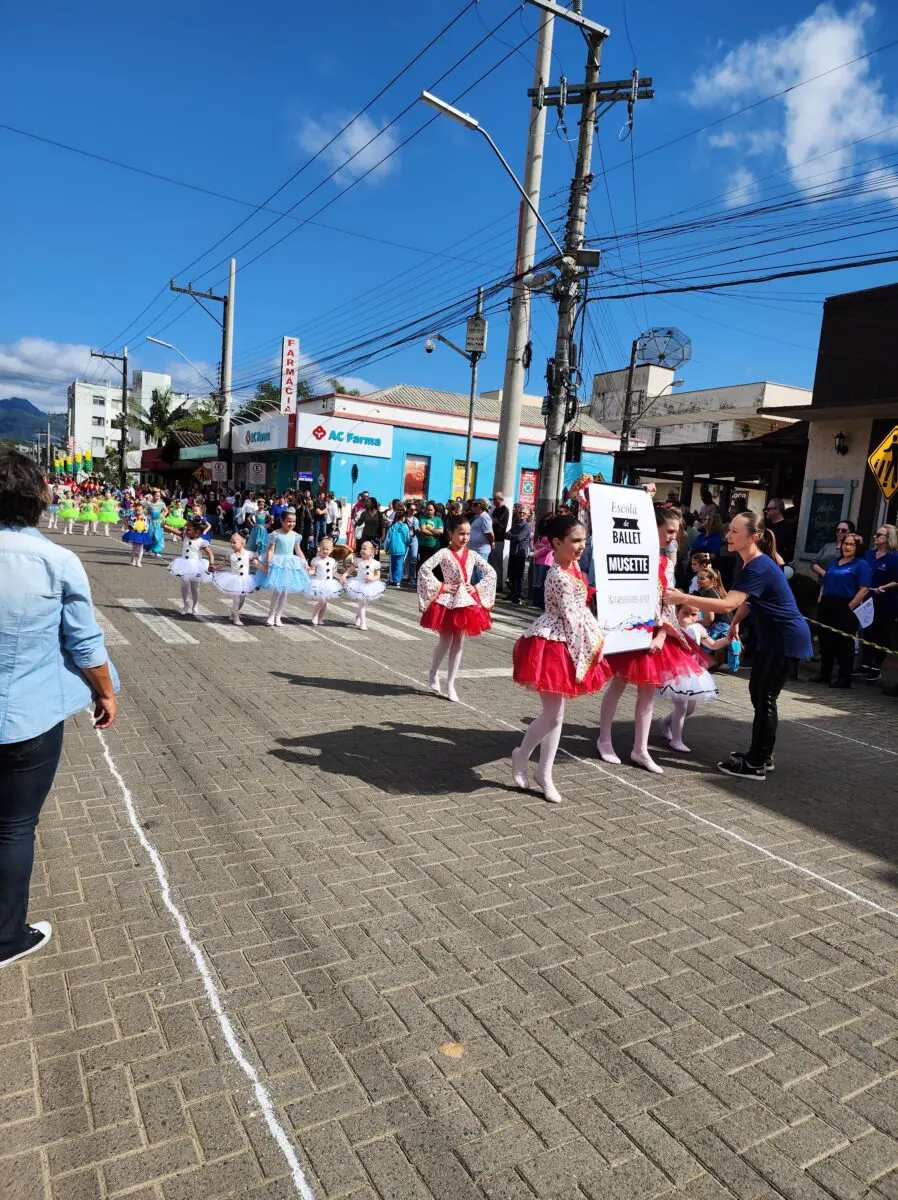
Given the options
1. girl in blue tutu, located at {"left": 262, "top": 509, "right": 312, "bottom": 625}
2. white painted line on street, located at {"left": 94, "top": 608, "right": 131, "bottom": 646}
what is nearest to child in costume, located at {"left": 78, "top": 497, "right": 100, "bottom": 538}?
white painted line on street, located at {"left": 94, "top": 608, "right": 131, "bottom": 646}

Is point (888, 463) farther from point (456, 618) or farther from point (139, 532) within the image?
point (139, 532)

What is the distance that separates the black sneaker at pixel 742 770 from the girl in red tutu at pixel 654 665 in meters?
0.57

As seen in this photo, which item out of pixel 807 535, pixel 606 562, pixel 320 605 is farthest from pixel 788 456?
pixel 606 562

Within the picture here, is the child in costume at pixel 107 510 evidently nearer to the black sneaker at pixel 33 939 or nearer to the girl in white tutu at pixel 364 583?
the girl in white tutu at pixel 364 583

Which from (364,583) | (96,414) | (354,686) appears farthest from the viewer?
(96,414)

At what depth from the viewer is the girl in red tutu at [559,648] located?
532cm

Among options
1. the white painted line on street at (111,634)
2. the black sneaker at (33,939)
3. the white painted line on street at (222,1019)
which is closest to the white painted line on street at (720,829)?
the white painted line on street at (222,1019)

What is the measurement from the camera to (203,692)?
8016mm

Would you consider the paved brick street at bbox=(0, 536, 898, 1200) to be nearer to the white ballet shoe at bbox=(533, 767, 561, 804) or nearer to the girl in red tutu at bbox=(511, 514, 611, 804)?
the white ballet shoe at bbox=(533, 767, 561, 804)

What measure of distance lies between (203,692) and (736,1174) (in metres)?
6.55

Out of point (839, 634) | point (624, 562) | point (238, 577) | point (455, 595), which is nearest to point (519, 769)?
point (624, 562)

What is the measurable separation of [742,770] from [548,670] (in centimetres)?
234

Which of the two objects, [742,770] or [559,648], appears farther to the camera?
[742,770]

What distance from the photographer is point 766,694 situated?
20.9 ft
